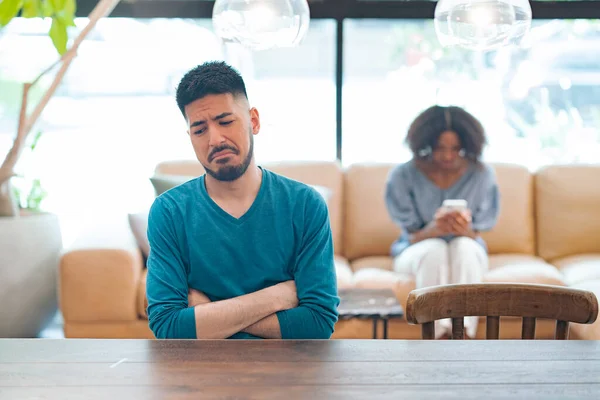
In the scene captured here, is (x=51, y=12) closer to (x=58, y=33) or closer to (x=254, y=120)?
(x=58, y=33)

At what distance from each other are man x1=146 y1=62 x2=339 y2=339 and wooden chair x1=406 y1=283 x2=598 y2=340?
0.64 feet

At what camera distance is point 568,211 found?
12.1 ft

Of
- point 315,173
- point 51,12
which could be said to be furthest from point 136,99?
point 51,12

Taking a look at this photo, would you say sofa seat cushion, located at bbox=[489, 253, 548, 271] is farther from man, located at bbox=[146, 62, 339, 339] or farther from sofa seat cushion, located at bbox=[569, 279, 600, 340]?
man, located at bbox=[146, 62, 339, 339]

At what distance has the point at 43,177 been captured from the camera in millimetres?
4195

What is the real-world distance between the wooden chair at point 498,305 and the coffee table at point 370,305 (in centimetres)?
89

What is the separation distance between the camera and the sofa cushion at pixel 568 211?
3.67m

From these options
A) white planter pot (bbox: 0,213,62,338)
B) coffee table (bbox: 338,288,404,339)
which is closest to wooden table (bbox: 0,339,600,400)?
coffee table (bbox: 338,288,404,339)

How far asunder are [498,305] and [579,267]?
1.97 metres

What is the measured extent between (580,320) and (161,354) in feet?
2.85

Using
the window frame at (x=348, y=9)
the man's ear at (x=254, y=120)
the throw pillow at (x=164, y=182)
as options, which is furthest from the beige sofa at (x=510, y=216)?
the man's ear at (x=254, y=120)

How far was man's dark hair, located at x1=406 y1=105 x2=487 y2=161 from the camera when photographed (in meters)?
3.40

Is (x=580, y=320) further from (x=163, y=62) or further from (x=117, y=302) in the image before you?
(x=163, y=62)

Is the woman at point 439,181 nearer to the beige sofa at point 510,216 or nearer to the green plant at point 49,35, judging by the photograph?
the beige sofa at point 510,216
